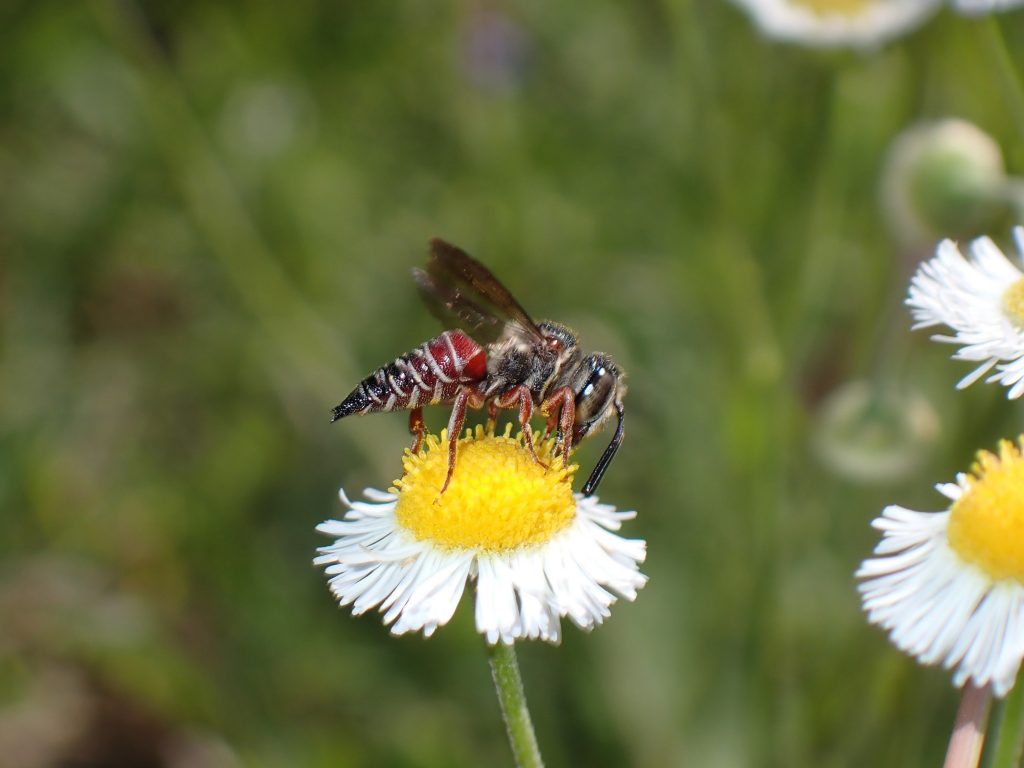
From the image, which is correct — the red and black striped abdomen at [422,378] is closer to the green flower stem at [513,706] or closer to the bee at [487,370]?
the bee at [487,370]

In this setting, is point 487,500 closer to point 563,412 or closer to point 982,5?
point 563,412

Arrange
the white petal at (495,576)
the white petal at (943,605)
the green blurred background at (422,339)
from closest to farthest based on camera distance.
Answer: the white petal at (943,605), the white petal at (495,576), the green blurred background at (422,339)

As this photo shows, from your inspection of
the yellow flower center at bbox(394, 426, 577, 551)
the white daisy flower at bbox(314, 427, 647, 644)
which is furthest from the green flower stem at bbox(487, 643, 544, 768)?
the yellow flower center at bbox(394, 426, 577, 551)

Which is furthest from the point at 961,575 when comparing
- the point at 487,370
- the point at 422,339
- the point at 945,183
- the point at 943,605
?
the point at 422,339

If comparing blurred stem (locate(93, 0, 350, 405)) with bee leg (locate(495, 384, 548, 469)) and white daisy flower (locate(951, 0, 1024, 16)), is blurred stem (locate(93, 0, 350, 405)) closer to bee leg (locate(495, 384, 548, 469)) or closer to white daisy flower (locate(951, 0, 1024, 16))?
A: bee leg (locate(495, 384, 548, 469))

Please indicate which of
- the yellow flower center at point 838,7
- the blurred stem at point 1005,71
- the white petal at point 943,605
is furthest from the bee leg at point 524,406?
the yellow flower center at point 838,7

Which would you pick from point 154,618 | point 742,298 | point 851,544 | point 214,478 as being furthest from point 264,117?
point 851,544
